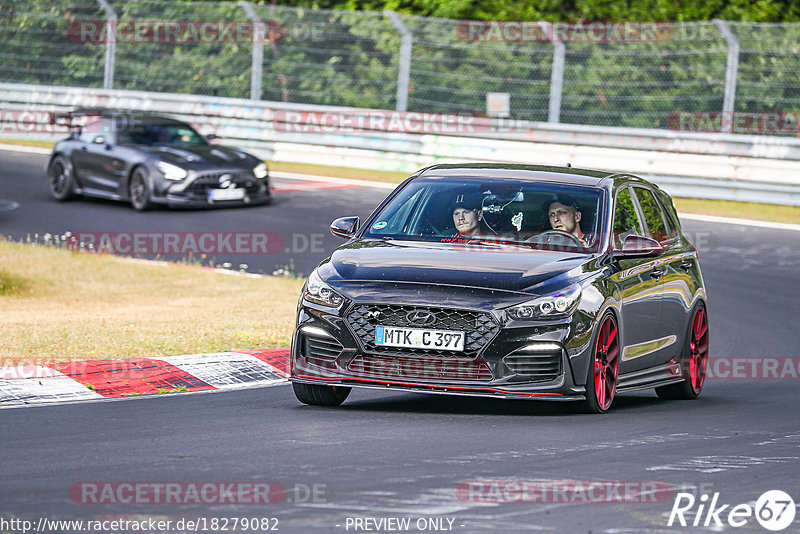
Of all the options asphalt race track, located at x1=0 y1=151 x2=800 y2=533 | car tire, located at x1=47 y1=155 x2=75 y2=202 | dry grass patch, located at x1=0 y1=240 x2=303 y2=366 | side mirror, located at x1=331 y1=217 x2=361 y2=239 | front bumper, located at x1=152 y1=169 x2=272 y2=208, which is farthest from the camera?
car tire, located at x1=47 y1=155 x2=75 y2=202

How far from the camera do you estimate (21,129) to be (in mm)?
31688

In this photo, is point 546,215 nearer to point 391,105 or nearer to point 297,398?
point 297,398

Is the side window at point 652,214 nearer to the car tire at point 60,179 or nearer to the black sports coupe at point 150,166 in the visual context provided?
the black sports coupe at point 150,166

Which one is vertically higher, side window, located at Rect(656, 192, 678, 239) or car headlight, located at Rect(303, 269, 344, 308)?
side window, located at Rect(656, 192, 678, 239)

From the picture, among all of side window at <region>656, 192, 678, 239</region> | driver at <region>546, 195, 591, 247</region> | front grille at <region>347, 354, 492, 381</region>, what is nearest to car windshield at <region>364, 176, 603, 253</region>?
driver at <region>546, 195, 591, 247</region>

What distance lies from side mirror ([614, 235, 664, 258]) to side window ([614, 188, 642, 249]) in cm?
17

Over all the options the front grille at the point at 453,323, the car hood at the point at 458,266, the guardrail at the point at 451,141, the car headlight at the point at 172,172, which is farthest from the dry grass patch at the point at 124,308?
the guardrail at the point at 451,141

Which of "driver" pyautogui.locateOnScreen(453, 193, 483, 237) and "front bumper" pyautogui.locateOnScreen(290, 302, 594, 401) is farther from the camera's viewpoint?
"driver" pyautogui.locateOnScreen(453, 193, 483, 237)

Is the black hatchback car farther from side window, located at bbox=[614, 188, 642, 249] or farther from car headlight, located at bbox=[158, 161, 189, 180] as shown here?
car headlight, located at bbox=[158, 161, 189, 180]

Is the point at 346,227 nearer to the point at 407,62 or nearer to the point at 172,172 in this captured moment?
the point at 172,172

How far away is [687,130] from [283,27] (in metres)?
8.21

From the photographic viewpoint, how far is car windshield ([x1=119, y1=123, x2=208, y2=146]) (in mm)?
23109

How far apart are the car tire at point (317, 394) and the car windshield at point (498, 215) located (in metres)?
1.15

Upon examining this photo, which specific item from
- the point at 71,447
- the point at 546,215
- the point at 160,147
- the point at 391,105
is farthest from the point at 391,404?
the point at 391,105
